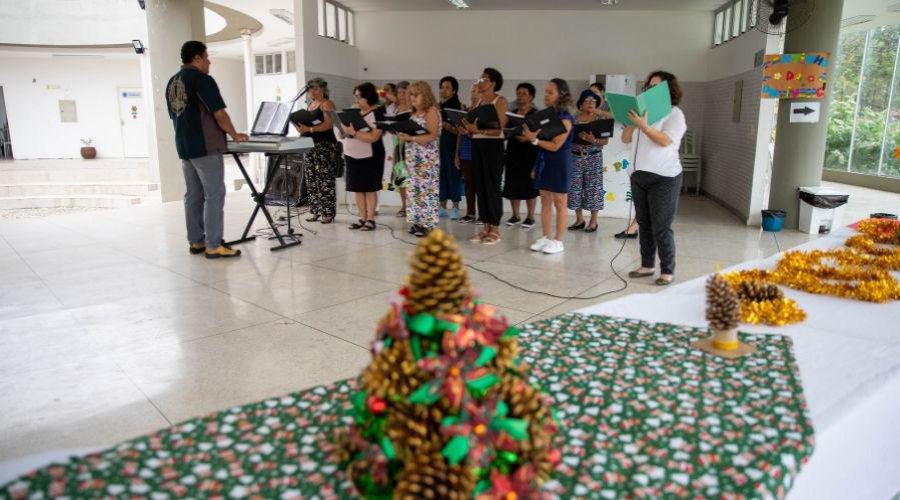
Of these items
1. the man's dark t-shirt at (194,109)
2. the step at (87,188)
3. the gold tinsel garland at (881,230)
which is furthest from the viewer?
the step at (87,188)

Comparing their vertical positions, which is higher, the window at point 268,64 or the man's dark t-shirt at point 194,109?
the window at point 268,64

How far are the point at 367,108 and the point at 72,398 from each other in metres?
4.34

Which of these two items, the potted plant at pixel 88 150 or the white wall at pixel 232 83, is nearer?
the potted plant at pixel 88 150

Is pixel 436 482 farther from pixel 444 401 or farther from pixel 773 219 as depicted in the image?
pixel 773 219

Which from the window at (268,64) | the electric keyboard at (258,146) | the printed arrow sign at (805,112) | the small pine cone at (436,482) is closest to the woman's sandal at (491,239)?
the electric keyboard at (258,146)

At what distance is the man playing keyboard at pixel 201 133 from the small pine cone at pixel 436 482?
4.27 m

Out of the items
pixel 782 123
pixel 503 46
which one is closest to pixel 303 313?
pixel 782 123

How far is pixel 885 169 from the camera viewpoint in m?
11.0

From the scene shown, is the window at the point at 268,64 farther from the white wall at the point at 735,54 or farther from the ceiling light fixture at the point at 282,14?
the white wall at the point at 735,54

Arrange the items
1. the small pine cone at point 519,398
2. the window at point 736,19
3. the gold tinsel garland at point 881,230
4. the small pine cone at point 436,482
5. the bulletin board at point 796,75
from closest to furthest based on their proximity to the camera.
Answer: the small pine cone at point 436,482 < the small pine cone at point 519,398 < the gold tinsel garland at point 881,230 < the bulletin board at point 796,75 < the window at point 736,19

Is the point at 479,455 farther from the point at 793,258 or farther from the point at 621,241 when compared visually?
the point at 621,241

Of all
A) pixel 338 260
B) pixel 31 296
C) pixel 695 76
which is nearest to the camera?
pixel 31 296

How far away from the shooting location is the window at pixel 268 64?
17.7 meters

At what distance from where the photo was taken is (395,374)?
95 cm
